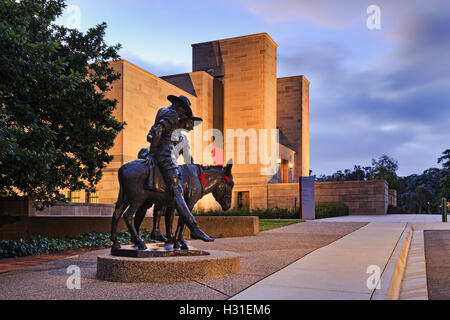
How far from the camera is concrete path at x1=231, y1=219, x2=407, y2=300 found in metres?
5.51

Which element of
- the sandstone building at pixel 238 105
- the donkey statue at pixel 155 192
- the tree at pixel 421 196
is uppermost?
the sandstone building at pixel 238 105

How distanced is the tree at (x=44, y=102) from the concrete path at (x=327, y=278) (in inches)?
207

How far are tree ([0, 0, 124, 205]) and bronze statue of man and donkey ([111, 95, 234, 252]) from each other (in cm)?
234

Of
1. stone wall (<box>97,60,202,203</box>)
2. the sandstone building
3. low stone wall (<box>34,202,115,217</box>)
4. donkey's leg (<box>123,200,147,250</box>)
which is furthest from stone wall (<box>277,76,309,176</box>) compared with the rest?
donkey's leg (<box>123,200,147,250</box>)

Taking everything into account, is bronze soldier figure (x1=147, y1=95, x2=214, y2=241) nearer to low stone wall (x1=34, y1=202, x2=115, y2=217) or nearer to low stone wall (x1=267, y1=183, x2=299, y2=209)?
low stone wall (x1=34, y1=202, x2=115, y2=217)

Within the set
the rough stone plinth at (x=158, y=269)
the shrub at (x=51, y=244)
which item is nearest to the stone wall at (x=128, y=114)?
the shrub at (x=51, y=244)

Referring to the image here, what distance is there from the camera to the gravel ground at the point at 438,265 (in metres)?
6.90

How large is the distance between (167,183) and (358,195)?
112 feet

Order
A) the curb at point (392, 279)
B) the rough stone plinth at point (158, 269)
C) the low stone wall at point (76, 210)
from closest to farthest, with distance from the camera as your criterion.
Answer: the curb at point (392, 279) < the rough stone plinth at point (158, 269) < the low stone wall at point (76, 210)

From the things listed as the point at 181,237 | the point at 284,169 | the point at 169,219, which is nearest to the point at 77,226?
the point at 169,219

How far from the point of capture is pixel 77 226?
1502cm

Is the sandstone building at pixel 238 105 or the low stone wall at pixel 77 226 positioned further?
the sandstone building at pixel 238 105

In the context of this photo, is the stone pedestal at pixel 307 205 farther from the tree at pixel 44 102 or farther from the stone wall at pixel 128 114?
the tree at pixel 44 102

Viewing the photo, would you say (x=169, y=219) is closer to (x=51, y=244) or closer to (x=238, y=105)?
(x=51, y=244)
